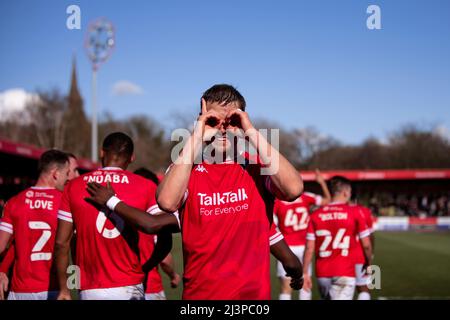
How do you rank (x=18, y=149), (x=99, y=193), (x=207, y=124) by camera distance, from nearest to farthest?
(x=207, y=124) → (x=99, y=193) → (x=18, y=149)

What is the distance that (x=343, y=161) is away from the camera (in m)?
79.6

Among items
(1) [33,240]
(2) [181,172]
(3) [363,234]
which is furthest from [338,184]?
(2) [181,172]

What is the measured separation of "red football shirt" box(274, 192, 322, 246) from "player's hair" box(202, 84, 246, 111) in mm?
6977

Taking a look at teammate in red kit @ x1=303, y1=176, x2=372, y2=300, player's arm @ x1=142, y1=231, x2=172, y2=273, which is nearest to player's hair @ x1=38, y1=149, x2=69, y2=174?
player's arm @ x1=142, y1=231, x2=172, y2=273

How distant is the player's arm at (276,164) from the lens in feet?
9.70

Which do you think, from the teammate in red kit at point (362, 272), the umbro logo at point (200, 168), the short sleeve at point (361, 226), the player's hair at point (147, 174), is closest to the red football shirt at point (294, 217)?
the teammate in red kit at point (362, 272)

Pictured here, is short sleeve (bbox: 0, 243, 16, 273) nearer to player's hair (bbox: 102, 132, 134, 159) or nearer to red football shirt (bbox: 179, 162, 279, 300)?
player's hair (bbox: 102, 132, 134, 159)

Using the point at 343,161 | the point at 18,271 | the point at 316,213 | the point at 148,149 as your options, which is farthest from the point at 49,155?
the point at 343,161

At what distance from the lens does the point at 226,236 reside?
3135 mm

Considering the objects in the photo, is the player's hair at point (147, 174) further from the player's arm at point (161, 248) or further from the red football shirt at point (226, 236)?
the red football shirt at point (226, 236)

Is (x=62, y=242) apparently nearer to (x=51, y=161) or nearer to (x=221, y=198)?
(x=51, y=161)

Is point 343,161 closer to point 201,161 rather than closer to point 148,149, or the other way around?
point 148,149

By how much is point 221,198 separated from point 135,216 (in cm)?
103
